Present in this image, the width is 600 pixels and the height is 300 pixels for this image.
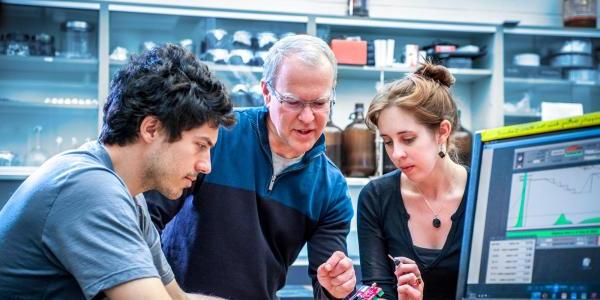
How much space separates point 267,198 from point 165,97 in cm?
56

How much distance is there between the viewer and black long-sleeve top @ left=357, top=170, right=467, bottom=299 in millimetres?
1688

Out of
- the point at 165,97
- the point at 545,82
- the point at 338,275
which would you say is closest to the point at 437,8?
the point at 545,82

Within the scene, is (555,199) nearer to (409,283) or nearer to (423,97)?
(409,283)

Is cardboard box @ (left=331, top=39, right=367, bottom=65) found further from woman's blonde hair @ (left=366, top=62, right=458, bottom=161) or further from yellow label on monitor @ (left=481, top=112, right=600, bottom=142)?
yellow label on monitor @ (left=481, top=112, right=600, bottom=142)

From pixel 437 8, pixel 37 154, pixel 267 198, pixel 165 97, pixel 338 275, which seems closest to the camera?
pixel 165 97

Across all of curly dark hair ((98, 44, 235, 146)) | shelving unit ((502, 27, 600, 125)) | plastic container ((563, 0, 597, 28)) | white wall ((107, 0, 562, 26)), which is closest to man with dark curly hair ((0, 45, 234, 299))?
curly dark hair ((98, 44, 235, 146))

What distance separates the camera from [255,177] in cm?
186

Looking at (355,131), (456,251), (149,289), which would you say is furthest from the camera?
(355,131)

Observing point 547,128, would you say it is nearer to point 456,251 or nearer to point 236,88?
point 456,251

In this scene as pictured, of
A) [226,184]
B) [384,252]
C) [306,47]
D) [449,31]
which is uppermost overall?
Answer: [449,31]

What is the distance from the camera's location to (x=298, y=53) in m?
1.76

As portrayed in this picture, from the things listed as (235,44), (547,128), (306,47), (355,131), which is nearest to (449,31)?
(355,131)

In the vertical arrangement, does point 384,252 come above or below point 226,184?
below

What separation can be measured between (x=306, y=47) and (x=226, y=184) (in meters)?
0.38
